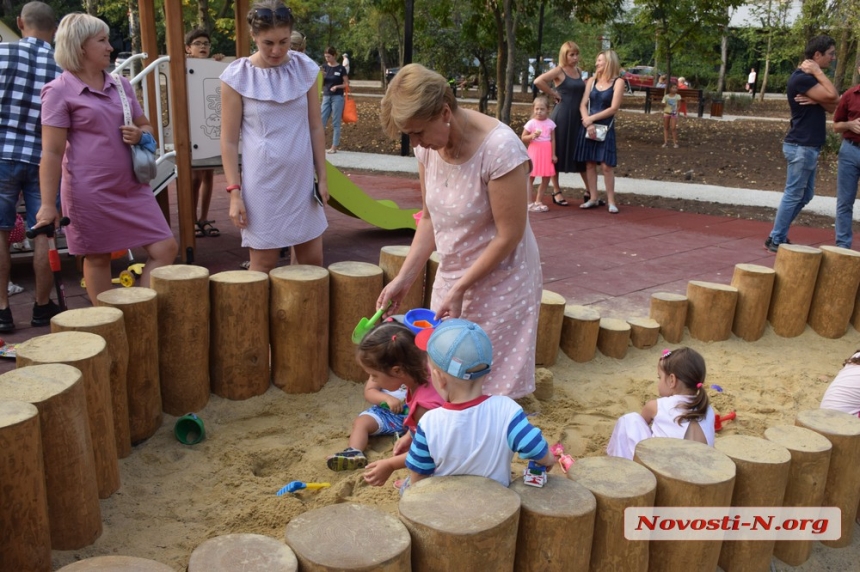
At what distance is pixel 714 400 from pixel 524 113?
1918 cm

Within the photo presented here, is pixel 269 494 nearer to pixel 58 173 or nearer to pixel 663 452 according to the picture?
pixel 663 452

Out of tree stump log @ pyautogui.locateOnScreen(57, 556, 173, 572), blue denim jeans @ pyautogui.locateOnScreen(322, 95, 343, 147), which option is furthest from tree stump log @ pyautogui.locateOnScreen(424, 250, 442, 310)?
blue denim jeans @ pyautogui.locateOnScreen(322, 95, 343, 147)

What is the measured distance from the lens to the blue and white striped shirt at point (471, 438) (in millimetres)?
2283

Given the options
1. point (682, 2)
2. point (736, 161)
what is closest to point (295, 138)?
point (736, 161)

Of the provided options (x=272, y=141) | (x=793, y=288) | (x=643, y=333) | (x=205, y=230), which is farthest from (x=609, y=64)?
(x=272, y=141)

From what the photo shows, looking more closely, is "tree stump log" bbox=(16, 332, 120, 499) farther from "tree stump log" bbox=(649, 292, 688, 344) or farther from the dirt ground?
the dirt ground

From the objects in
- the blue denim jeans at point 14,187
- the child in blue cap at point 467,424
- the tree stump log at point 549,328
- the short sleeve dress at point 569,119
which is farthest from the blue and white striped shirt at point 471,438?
the short sleeve dress at point 569,119

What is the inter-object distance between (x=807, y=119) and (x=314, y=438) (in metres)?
5.20

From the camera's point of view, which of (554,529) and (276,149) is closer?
(554,529)

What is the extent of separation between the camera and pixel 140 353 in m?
3.26

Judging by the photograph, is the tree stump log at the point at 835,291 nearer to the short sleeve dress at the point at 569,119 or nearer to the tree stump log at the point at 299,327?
the tree stump log at the point at 299,327

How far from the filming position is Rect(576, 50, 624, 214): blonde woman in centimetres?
847

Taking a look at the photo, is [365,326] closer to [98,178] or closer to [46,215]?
[98,178]

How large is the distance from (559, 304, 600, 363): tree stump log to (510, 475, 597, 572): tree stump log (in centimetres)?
219
